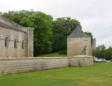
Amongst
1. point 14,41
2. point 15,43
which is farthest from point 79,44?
point 14,41

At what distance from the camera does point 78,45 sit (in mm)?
53469

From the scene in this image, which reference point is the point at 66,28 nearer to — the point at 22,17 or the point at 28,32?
the point at 22,17

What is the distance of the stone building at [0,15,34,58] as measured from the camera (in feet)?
103

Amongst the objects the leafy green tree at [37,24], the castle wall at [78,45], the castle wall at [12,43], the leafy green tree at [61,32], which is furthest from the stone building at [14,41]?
the leafy green tree at [61,32]

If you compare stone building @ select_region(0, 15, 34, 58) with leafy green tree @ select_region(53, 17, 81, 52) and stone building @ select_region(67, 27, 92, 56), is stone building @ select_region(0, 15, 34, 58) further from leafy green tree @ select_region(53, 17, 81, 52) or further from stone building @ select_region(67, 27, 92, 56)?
leafy green tree @ select_region(53, 17, 81, 52)

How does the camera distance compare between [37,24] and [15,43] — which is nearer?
[15,43]

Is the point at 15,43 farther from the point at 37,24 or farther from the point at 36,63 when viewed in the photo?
the point at 37,24

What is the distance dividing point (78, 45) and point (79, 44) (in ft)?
1.15

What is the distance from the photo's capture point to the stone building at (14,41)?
31.4 meters

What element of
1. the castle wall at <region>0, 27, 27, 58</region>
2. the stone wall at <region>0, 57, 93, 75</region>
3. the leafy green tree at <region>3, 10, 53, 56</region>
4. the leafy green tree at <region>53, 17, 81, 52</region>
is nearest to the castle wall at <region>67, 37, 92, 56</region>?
the leafy green tree at <region>3, 10, 53, 56</region>

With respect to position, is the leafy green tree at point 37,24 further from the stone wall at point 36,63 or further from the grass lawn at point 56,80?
the grass lawn at point 56,80

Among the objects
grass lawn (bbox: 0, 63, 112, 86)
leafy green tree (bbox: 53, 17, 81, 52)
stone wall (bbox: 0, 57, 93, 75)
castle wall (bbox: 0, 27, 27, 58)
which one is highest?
leafy green tree (bbox: 53, 17, 81, 52)

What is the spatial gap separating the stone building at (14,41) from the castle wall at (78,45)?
17160mm

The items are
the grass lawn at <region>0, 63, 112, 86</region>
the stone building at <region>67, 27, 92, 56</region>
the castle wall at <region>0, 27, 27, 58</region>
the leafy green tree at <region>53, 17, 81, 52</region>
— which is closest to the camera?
the grass lawn at <region>0, 63, 112, 86</region>
